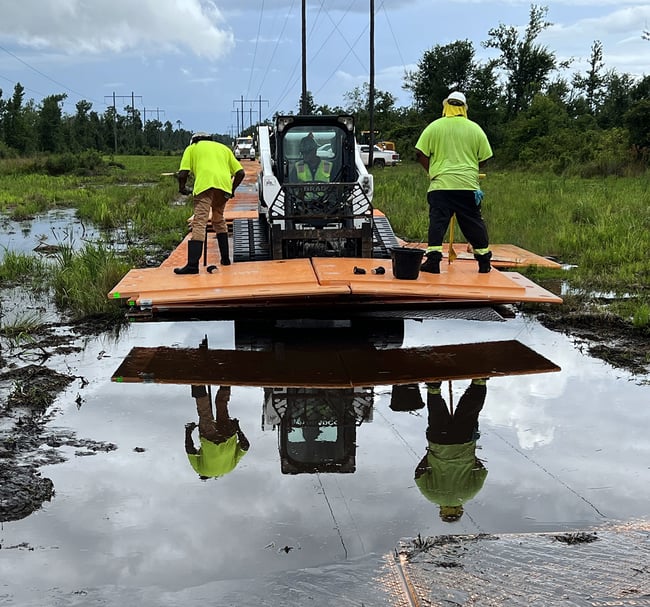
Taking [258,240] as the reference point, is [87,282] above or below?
below

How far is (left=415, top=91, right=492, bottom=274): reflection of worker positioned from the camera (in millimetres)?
8211

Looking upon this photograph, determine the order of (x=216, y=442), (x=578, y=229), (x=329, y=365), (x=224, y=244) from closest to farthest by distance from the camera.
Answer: (x=216, y=442), (x=329, y=365), (x=224, y=244), (x=578, y=229)

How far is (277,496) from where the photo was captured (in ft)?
13.6

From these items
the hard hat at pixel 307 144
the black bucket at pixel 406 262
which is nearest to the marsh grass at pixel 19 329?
the black bucket at pixel 406 262

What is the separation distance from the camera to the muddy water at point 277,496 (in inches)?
133

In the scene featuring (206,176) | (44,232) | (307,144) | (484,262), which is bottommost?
(44,232)

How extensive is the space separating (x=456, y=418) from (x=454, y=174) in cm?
359

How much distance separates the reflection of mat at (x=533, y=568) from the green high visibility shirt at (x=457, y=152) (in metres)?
4.99

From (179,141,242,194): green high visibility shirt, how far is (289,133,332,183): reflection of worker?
5.48ft

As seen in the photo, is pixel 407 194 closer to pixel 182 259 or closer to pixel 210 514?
pixel 182 259

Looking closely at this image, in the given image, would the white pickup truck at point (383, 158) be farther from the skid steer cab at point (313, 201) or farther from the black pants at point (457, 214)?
the black pants at point (457, 214)

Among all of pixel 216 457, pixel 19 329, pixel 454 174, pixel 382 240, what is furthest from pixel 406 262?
pixel 19 329

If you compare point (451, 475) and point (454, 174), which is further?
point (454, 174)

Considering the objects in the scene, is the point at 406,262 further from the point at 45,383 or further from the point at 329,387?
the point at 45,383
